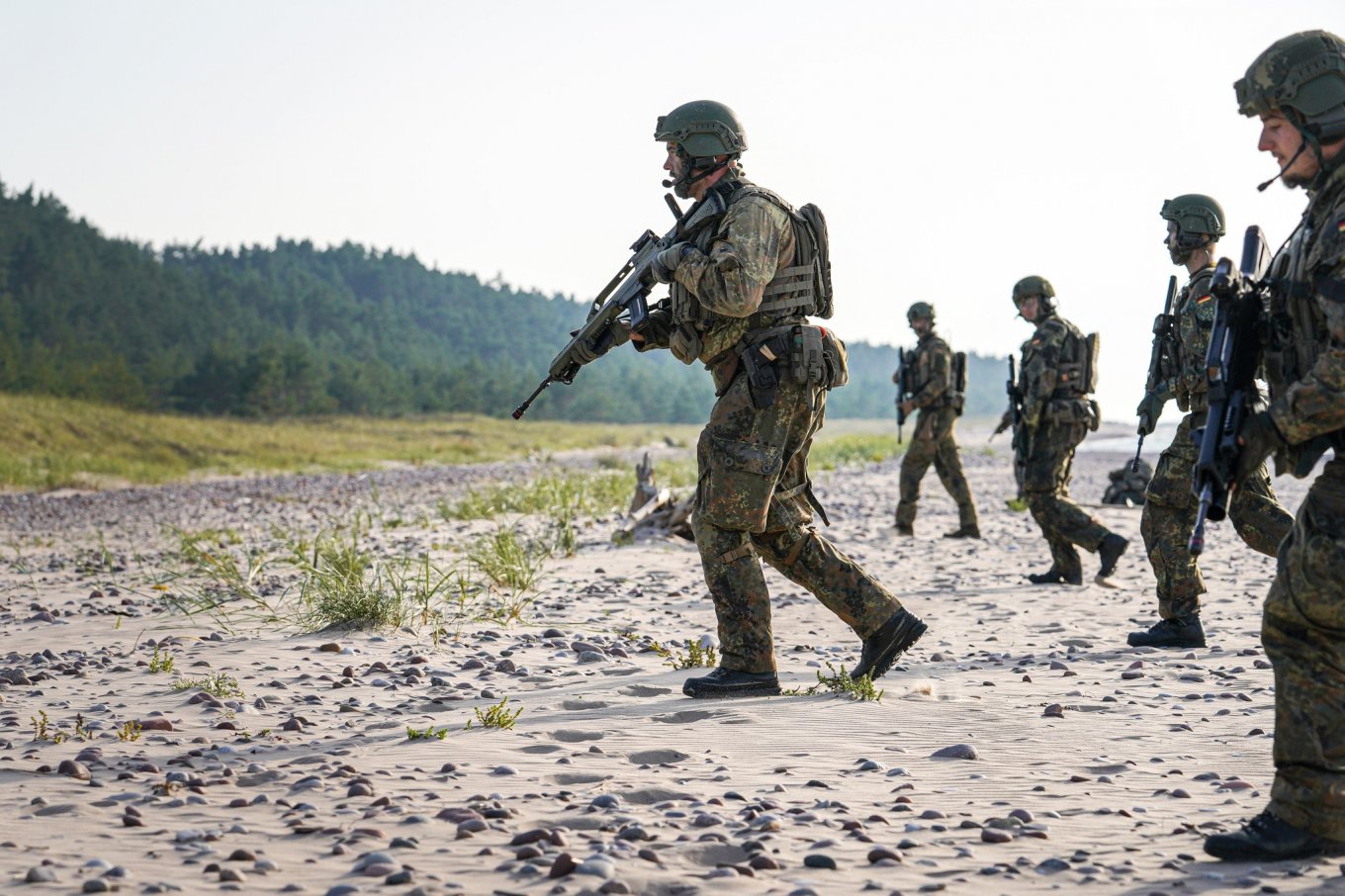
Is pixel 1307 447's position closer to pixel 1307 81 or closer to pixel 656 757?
pixel 1307 81

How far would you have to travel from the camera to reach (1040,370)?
10000 mm

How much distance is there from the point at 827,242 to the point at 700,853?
306 cm

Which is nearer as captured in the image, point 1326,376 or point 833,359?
point 1326,376

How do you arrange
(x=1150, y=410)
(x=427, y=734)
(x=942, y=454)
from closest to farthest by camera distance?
(x=427, y=734) → (x=1150, y=410) → (x=942, y=454)

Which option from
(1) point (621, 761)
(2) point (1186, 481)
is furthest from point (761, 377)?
(2) point (1186, 481)

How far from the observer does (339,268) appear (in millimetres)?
174375

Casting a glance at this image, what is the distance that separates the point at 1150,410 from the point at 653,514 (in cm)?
633

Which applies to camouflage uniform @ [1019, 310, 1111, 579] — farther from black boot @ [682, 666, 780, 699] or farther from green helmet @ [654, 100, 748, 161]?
green helmet @ [654, 100, 748, 161]

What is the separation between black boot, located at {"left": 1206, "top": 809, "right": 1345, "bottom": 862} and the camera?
11.5 feet

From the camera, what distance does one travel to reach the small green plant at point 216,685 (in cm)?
573

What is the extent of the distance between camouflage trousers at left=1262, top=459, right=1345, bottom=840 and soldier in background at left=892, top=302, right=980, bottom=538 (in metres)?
9.87

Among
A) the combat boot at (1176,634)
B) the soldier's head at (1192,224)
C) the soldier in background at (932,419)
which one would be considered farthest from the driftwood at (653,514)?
the soldier's head at (1192,224)

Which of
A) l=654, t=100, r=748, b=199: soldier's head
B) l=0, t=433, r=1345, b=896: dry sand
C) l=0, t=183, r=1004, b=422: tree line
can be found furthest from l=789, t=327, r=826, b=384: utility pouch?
l=0, t=183, r=1004, b=422: tree line

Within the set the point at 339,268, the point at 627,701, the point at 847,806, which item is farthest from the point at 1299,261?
the point at 339,268
